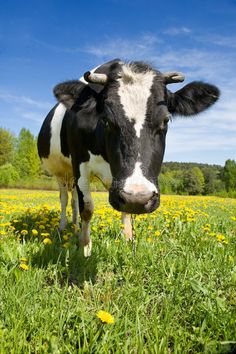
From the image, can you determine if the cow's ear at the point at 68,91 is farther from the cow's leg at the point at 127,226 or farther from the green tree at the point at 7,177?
the green tree at the point at 7,177

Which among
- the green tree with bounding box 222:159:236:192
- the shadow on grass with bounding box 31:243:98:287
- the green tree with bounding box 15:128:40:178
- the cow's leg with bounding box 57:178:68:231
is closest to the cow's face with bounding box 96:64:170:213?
the shadow on grass with bounding box 31:243:98:287

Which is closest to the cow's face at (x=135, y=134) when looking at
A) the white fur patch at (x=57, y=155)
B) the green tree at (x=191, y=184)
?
the white fur patch at (x=57, y=155)

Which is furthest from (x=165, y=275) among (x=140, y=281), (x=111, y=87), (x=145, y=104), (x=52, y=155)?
(x=52, y=155)

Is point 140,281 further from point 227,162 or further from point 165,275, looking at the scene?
point 227,162

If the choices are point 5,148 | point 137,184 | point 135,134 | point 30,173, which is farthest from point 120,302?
point 5,148

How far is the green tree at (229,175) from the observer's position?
86.4 meters

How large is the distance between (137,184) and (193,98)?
1.98m

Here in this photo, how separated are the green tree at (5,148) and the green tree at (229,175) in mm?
50984

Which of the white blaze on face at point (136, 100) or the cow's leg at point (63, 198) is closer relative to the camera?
the white blaze on face at point (136, 100)

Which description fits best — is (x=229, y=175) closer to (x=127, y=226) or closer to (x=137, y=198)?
(x=127, y=226)

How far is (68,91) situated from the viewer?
4.52 meters

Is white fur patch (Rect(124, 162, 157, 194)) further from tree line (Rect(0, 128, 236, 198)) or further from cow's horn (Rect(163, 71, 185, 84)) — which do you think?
tree line (Rect(0, 128, 236, 198))

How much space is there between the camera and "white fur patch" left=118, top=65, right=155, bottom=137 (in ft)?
11.0

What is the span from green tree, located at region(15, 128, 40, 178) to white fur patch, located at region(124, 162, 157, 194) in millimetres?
58534
